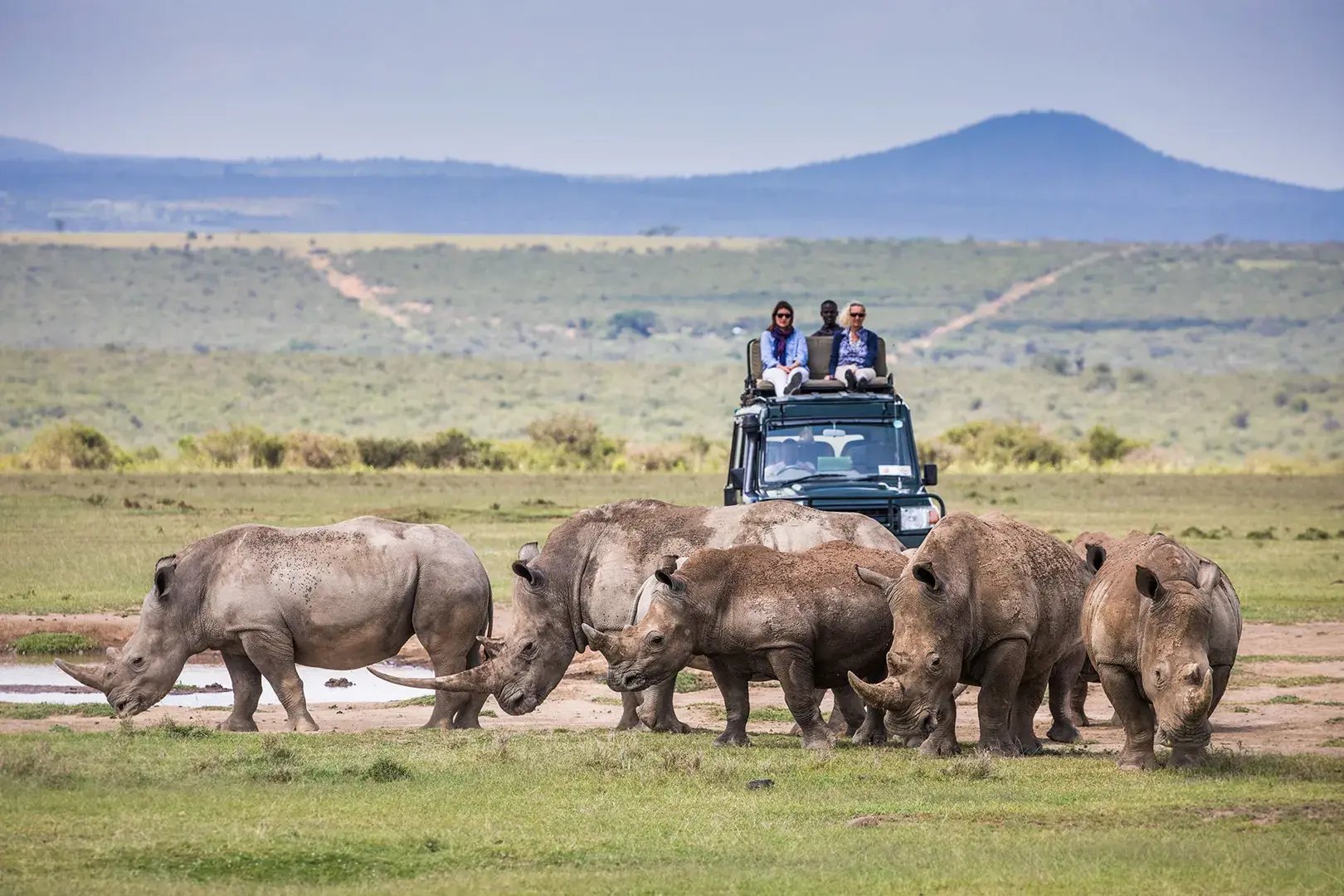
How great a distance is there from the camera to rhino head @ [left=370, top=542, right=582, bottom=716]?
1639cm

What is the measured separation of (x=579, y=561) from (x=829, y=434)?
13.6ft

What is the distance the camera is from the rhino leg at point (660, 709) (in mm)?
16203

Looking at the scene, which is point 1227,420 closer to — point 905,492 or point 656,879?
point 905,492

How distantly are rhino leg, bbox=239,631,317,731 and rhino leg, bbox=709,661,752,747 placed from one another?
10.6 feet

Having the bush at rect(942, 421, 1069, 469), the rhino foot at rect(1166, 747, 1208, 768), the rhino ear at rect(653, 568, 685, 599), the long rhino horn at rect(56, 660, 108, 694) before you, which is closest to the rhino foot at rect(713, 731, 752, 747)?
the rhino ear at rect(653, 568, 685, 599)

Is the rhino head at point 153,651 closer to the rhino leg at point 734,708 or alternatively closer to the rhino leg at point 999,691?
the rhino leg at point 734,708

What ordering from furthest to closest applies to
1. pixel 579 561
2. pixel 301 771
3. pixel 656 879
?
Answer: pixel 579 561 → pixel 301 771 → pixel 656 879

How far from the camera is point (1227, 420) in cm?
8706

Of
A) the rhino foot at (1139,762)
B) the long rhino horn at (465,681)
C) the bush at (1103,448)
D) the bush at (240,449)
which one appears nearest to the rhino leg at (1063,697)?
the rhino foot at (1139,762)

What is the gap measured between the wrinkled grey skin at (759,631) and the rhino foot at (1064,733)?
5.15 ft

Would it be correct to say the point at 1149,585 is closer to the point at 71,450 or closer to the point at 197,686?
the point at 197,686

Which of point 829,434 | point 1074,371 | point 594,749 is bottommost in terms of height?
point 1074,371

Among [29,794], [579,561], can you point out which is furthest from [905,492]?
[29,794]

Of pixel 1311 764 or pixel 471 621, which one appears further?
pixel 471 621
